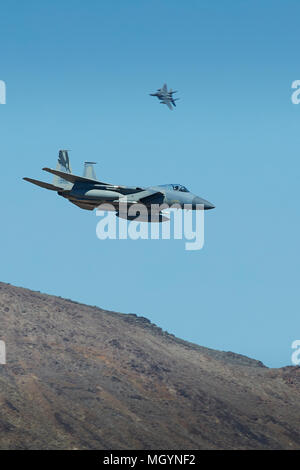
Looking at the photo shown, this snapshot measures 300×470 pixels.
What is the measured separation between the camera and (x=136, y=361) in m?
109

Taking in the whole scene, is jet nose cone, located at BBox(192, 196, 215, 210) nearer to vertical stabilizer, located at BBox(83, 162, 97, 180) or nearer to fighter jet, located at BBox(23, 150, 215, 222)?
fighter jet, located at BBox(23, 150, 215, 222)

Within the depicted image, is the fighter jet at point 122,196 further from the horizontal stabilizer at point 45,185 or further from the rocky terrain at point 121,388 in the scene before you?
the rocky terrain at point 121,388

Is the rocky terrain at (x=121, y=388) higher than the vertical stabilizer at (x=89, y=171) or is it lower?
lower

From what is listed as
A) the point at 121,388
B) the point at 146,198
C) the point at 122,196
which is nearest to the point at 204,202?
the point at 146,198

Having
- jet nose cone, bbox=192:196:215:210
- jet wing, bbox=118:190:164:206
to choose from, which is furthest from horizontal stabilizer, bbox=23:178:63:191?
jet nose cone, bbox=192:196:215:210

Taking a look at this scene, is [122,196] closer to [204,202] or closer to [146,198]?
[146,198]

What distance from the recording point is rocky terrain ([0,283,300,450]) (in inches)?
3423

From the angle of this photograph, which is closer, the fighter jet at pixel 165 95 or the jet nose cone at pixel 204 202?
the jet nose cone at pixel 204 202

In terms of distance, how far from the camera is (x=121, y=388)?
99.5 metres

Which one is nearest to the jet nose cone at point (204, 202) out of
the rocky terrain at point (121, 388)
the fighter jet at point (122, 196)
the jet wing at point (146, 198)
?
the fighter jet at point (122, 196)

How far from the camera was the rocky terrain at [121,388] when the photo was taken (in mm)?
86938

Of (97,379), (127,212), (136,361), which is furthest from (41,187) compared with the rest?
(136,361)

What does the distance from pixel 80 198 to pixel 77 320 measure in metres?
46.8
